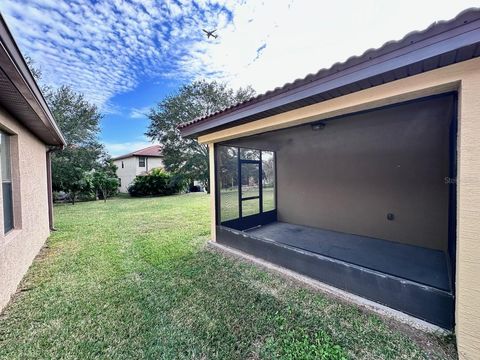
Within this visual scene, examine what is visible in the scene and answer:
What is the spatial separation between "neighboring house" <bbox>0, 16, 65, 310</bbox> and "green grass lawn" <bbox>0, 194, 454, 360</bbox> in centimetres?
47

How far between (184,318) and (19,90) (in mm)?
3427

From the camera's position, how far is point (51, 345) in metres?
2.33

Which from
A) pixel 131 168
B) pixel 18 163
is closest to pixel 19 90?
pixel 18 163

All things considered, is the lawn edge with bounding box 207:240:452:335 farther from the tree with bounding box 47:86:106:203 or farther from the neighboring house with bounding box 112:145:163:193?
the neighboring house with bounding box 112:145:163:193

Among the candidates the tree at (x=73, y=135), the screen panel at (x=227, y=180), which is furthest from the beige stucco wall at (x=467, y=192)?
the tree at (x=73, y=135)

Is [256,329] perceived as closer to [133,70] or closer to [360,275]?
[360,275]

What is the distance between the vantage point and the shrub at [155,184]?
20.5m

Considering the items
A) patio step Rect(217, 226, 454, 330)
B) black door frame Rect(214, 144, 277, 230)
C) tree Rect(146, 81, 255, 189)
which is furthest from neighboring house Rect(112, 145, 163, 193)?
patio step Rect(217, 226, 454, 330)

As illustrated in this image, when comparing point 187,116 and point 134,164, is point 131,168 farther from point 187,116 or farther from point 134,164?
point 187,116

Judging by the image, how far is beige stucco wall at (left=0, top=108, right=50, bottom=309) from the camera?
3195 mm

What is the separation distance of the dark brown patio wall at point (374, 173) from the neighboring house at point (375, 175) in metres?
0.03

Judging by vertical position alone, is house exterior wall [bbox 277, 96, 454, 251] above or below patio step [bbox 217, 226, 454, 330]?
above

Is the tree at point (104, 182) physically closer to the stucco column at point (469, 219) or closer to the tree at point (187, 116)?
the tree at point (187, 116)

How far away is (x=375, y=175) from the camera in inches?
219
